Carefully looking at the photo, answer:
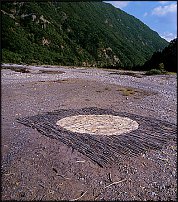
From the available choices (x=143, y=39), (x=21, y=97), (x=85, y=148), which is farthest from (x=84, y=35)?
(x=85, y=148)

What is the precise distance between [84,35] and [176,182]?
3672 inches

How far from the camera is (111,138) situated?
22.0 ft

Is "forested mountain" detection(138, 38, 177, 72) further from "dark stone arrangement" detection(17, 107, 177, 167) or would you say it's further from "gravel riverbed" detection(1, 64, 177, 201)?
"gravel riverbed" detection(1, 64, 177, 201)

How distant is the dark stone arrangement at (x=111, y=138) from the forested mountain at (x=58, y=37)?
5280cm

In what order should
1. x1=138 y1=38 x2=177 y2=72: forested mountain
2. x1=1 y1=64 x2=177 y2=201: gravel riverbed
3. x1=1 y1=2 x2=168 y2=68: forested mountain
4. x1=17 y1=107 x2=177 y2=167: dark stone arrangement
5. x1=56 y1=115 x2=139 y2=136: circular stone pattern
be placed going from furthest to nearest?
x1=1 y1=2 x2=168 y2=68: forested mountain < x1=138 y1=38 x2=177 y2=72: forested mountain < x1=56 y1=115 x2=139 y2=136: circular stone pattern < x1=17 y1=107 x2=177 y2=167: dark stone arrangement < x1=1 y1=64 x2=177 y2=201: gravel riverbed

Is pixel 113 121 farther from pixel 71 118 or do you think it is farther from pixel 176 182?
pixel 176 182

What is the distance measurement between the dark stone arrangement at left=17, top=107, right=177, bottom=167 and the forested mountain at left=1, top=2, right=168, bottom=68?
52.8 meters

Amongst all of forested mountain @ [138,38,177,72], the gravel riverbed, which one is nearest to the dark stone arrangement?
the gravel riverbed

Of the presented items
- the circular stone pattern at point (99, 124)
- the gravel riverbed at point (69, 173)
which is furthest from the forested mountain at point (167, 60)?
the gravel riverbed at point (69, 173)

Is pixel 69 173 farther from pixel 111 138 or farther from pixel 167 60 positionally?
pixel 167 60

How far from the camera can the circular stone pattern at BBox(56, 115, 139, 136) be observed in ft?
23.5

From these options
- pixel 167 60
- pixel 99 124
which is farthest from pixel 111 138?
pixel 167 60

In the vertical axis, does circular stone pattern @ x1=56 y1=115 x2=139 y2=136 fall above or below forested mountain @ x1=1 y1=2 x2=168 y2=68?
below

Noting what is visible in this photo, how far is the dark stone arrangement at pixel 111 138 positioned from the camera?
230 inches
